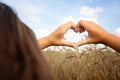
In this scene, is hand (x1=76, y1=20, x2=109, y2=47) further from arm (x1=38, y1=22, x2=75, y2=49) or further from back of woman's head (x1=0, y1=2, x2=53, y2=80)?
back of woman's head (x1=0, y1=2, x2=53, y2=80)

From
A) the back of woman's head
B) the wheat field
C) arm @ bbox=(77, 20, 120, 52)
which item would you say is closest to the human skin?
arm @ bbox=(77, 20, 120, 52)

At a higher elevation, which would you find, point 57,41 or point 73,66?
point 57,41

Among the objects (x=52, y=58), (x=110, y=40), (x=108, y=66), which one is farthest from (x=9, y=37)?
(x=52, y=58)

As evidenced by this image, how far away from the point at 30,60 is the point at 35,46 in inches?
3.1

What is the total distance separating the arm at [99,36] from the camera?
2.05m

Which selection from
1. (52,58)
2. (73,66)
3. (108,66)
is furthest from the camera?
(52,58)

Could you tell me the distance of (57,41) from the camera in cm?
235

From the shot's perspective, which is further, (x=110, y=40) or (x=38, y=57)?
(x=110, y=40)

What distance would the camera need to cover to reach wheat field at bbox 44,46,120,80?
3.31 metres

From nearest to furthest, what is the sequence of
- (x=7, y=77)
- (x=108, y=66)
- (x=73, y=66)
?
(x=7, y=77) < (x=108, y=66) < (x=73, y=66)

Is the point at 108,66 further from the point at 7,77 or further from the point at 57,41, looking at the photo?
the point at 7,77

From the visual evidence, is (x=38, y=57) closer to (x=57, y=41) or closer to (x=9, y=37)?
(x=9, y=37)

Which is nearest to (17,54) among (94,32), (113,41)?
(113,41)

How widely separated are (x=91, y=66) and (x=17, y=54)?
280cm
